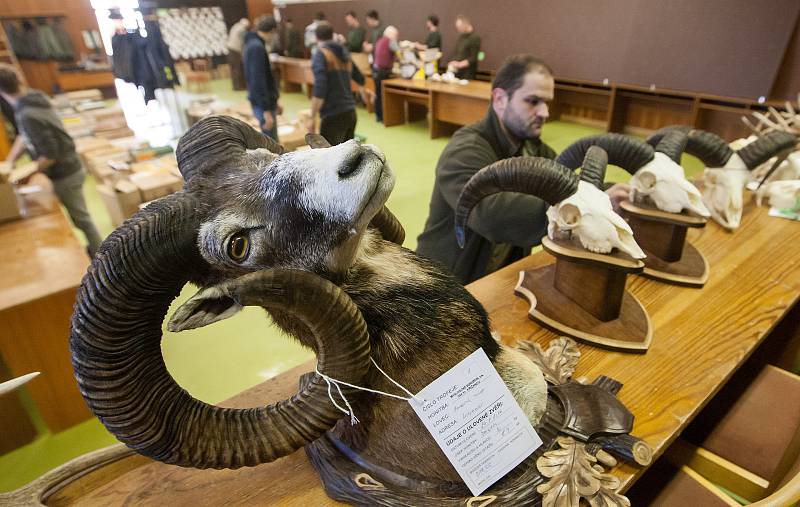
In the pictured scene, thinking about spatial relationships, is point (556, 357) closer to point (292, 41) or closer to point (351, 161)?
point (351, 161)

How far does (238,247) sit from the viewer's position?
751 millimetres

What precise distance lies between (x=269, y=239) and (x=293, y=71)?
11328 mm

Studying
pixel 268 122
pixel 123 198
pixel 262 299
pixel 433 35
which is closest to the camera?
pixel 262 299

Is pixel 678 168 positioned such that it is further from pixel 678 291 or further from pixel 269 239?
pixel 269 239

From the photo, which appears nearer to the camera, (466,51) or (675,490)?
(675,490)

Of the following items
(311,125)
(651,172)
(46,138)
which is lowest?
(311,125)

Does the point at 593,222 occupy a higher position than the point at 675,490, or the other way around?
the point at 593,222

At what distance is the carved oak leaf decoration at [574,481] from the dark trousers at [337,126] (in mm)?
4196

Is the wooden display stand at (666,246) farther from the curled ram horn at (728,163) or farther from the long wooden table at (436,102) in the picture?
the long wooden table at (436,102)

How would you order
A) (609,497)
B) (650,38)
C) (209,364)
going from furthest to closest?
(650,38), (209,364), (609,497)

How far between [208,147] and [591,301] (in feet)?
3.88

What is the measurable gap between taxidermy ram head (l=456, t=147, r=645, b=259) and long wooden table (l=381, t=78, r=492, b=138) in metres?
5.28

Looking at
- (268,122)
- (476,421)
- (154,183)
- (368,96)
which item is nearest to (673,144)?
(476,421)

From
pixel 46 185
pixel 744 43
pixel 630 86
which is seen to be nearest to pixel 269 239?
pixel 46 185
